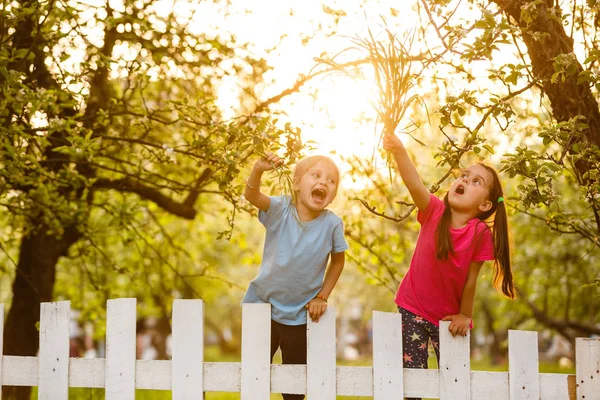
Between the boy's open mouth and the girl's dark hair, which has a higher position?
the boy's open mouth

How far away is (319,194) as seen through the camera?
3.71 metres

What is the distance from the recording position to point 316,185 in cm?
368

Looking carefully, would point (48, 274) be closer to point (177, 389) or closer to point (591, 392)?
point (177, 389)

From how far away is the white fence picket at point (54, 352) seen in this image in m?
3.36

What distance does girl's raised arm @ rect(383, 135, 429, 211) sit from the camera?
10.8 ft

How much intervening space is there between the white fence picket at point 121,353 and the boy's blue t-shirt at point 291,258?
603 mm

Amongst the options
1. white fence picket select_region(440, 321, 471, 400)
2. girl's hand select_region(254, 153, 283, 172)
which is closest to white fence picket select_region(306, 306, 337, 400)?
white fence picket select_region(440, 321, 471, 400)

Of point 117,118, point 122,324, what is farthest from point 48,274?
point 122,324

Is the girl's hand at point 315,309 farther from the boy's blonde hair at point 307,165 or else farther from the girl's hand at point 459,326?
the boy's blonde hair at point 307,165

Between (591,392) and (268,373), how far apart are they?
53.7 inches

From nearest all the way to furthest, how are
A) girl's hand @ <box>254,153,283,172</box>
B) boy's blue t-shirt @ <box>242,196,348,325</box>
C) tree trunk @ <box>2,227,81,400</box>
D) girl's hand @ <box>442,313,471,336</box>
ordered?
girl's hand @ <box>442,313,471,336</box>, girl's hand @ <box>254,153,283,172</box>, boy's blue t-shirt @ <box>242,196,348,325</box>, tree trunk @ <box>2,227,81,400</box>

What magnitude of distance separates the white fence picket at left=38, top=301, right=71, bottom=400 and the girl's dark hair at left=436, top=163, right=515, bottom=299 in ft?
5.91

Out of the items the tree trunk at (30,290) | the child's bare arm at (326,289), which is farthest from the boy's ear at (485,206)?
the tree trunk at (30,290)

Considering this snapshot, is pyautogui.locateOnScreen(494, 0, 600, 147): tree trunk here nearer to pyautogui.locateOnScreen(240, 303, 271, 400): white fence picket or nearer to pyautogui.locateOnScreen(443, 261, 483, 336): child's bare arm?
pyautogui.locateOnScreen(443, 261, 483, 336): child's bare arm
